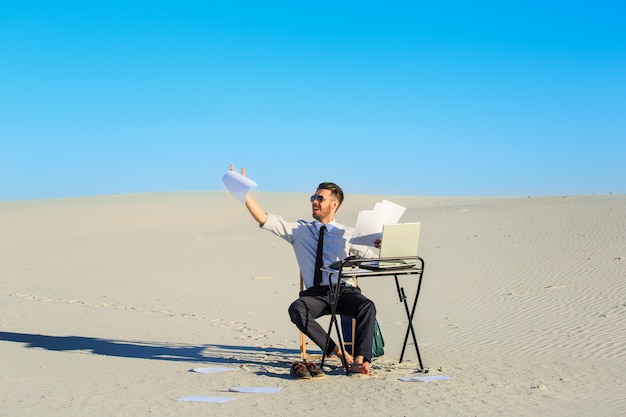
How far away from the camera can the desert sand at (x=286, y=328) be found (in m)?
5.77

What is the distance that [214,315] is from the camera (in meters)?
11.0

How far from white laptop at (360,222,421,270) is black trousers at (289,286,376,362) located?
394 millimetres

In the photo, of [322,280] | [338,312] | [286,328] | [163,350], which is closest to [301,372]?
[338,312]

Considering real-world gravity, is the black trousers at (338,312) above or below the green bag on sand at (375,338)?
above

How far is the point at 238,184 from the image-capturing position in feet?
20.9

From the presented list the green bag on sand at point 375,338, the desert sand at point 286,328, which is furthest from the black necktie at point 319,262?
the desert sand at point 286,328

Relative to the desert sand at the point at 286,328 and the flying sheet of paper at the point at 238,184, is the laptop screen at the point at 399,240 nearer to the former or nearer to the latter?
the desert sand at the point at 286,328

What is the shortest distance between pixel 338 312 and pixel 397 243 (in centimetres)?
91

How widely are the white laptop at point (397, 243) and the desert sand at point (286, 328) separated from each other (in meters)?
0.95

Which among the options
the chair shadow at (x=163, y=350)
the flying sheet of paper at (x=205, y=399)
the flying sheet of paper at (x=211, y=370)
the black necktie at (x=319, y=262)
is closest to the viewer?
the flying sheet of paper at (x=205, y=399)

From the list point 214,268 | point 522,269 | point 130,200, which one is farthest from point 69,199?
point 522,269

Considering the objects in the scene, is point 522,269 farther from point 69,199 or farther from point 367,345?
point 69,199

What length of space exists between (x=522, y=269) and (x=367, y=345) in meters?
10.2

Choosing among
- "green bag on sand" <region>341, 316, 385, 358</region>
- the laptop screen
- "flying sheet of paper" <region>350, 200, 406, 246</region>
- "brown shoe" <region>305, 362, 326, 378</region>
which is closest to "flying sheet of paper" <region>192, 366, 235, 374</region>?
"brown shoe" <region>305, 362, 326, 378</region>
